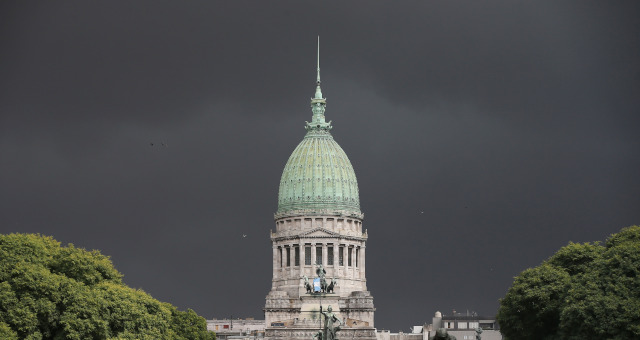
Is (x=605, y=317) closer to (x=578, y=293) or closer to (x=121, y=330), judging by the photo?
(x=578, y=293)

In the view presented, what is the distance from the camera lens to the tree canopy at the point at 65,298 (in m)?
142

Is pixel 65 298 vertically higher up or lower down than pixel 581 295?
lower down

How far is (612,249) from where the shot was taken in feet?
523

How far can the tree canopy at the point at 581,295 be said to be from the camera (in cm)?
14962

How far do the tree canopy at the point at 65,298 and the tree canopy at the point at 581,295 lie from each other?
133ft

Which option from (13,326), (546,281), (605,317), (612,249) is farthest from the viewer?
(546,281)

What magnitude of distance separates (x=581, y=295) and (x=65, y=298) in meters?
53.1

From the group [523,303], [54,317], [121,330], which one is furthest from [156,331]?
[523,303]

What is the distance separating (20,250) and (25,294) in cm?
777

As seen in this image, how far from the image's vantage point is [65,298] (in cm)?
14662

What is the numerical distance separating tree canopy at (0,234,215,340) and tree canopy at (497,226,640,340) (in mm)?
40559

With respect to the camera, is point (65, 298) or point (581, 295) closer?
point (65, 298)

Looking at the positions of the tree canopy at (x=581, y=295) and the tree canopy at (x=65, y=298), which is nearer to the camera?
the tree canopy at (x=65, y=298)

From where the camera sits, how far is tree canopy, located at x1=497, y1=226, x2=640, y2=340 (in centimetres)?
14962
